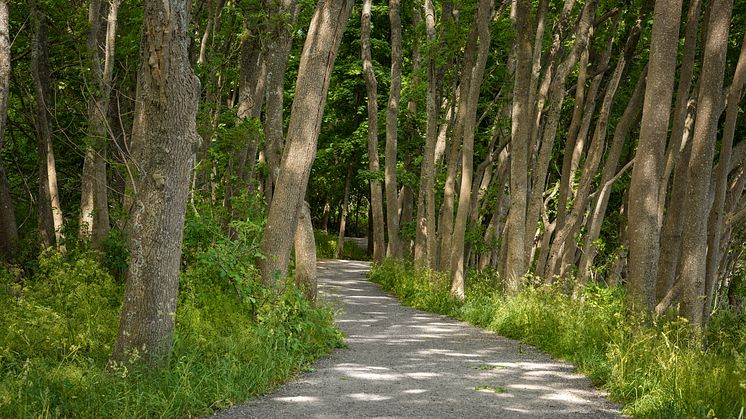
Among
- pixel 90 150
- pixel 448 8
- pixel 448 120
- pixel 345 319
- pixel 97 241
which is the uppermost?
pixel 448 8

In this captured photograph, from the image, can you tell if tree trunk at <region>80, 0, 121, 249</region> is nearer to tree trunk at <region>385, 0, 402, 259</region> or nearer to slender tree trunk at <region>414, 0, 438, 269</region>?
slender tree trunk at <region>414, 0, 438, 269</region>

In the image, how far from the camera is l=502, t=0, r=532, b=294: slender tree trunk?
48.7ft

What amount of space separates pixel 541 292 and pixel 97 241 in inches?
298

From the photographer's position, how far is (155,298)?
757 centimetres

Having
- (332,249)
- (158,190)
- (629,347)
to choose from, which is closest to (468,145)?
(629,347)

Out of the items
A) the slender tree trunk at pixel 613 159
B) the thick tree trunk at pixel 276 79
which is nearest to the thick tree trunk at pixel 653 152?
the slender tree trunk at pixel 613 159

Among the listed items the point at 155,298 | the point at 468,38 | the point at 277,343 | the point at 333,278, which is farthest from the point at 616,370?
the point at 333,278

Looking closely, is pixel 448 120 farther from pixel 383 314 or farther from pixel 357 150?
pixel 357 150

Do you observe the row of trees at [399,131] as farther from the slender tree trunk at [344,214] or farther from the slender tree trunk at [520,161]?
the slender tree trunk at [344,214]

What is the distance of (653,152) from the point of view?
32.4 ft

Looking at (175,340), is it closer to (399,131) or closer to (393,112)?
(393,112)

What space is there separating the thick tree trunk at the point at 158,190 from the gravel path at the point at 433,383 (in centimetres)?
116

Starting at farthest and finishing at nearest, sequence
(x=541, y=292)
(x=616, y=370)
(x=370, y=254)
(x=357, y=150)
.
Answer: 1. (x=370, y=254)
2. (x=357, y=150)
3. (x=541, y=292)
4. (x=616, y=370)

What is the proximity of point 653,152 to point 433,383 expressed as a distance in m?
3.91
